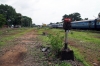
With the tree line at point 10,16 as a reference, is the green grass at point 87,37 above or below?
below

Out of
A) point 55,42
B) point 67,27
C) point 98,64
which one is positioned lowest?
point 98,64

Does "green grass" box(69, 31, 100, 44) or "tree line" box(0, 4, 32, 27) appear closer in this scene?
"green grass" box(69, 31, 100, 44)

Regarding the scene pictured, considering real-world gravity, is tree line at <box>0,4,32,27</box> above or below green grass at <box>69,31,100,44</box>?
above

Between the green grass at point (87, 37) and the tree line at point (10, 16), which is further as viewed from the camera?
the tree line at point (10, 16)

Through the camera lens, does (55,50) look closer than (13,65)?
No

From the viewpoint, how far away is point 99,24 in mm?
36219

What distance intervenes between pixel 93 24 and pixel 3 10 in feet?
289

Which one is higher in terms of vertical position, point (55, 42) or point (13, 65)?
point (55, 42)

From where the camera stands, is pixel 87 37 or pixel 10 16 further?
pixel 10 16

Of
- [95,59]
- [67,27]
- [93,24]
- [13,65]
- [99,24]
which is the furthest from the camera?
[93,24]

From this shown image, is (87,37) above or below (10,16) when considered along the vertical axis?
below

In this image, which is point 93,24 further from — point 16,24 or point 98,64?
point 16,24

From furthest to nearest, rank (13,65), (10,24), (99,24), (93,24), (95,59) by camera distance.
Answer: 1. (10,24)
2. (93,24)
3. (99,24)
4. (95,59)
5. (13,65)

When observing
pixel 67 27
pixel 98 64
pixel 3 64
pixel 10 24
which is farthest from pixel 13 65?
pixel 10 24
